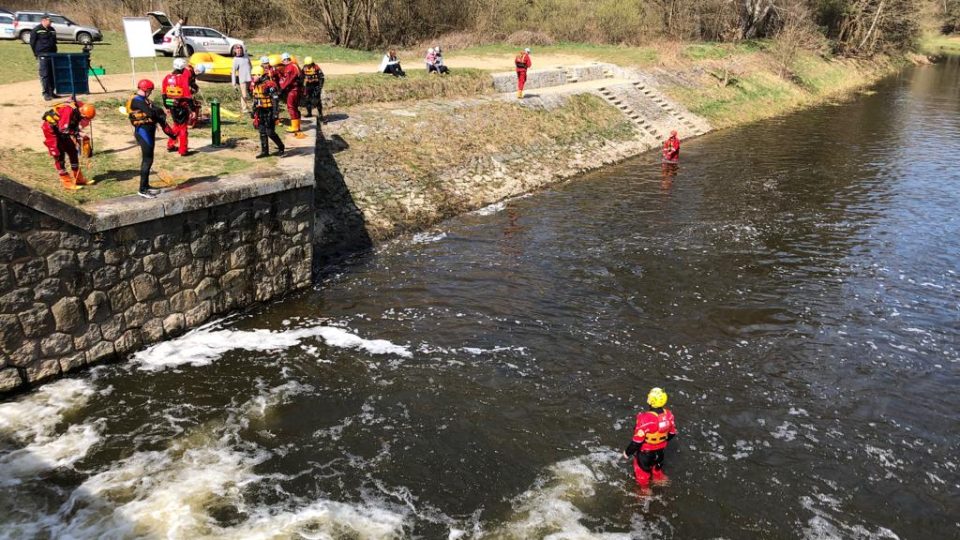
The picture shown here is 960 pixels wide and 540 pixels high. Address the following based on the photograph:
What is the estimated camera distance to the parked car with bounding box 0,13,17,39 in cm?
3002

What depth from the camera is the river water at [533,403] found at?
7.79 meters

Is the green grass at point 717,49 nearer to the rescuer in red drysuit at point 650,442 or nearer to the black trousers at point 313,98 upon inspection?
the black trousers at point 313,98

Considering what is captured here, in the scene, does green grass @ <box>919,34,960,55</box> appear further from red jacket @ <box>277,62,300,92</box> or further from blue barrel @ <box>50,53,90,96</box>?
blue barrel @ <box>50,53,90,96</box>

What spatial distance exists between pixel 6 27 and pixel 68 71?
63.3 feet

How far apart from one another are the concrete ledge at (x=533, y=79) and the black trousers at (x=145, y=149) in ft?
57.8

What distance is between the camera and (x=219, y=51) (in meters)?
29.6

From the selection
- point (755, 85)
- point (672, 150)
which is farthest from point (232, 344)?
point (755, 85)

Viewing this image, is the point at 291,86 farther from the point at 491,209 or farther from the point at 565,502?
the point at 565,502

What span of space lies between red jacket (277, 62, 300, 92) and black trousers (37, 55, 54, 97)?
527cm

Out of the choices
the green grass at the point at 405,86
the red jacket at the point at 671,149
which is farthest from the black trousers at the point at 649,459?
the red jacket at the point at 671,149

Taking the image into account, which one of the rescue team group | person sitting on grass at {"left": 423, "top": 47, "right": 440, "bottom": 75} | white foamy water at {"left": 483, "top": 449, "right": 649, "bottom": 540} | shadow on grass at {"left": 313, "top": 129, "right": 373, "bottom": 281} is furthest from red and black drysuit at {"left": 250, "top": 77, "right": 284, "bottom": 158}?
person sitting on grass at {"left": 423, "top": 47, "right": 440, "bottom": 75}

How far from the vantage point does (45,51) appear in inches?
687

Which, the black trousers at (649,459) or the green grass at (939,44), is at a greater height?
the green grass at (939,44)

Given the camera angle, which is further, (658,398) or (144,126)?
(144,126)
